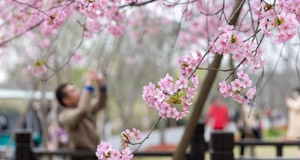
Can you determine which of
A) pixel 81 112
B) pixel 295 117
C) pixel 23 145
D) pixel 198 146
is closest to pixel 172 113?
pixel 198 146

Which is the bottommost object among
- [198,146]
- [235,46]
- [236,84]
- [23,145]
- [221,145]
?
[23,145]

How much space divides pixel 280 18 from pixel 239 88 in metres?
0.35

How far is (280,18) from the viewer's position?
5.52ft

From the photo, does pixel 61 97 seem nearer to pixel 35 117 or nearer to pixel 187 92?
pixel 187 92

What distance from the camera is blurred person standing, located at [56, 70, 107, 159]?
4.03m

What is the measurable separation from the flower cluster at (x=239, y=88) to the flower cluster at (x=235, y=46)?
0.26 ft

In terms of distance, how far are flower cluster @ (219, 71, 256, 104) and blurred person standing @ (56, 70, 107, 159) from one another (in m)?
2.31

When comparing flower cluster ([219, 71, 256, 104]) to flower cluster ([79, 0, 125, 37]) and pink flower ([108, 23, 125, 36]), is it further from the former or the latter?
pink flower ([108, 23, 125, 36])

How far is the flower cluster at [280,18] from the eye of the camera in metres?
1.68

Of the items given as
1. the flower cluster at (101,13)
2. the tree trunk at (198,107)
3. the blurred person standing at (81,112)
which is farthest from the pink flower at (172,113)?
the blurred person standing at (81,112)

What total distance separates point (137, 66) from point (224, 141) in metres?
11.2

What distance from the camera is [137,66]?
45.6 ft

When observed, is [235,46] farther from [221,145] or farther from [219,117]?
[219,117]

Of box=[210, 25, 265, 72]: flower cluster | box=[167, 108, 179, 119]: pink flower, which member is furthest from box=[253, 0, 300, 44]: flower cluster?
box=[167, 108, 179, 119]: pink flower
